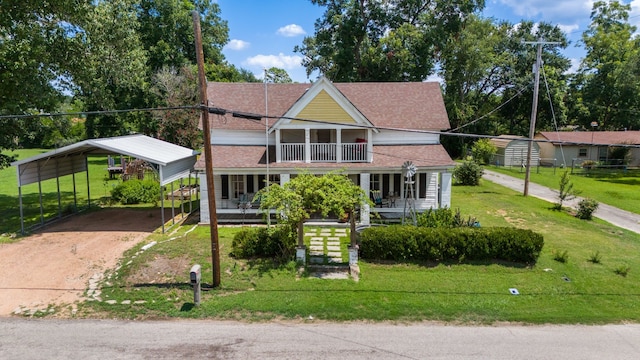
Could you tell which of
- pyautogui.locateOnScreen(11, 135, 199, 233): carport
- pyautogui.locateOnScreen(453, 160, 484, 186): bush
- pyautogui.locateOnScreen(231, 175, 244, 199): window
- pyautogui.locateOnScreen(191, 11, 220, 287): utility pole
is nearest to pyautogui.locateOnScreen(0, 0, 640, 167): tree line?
pyautogui.locateOnScreen(11, 135, 199, 233): carport

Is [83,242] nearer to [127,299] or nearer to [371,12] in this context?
[127,299]

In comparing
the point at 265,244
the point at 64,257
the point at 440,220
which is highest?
the point at 440,220

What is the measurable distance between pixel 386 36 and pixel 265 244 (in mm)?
32693

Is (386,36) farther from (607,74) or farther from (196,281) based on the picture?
(196,281)

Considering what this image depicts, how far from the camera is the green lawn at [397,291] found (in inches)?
410

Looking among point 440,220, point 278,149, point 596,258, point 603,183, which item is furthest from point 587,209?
point 278,149

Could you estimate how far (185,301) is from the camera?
35.8 feet

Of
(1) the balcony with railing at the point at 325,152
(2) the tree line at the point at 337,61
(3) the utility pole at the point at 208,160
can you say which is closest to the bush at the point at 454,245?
(3) the utility pole at the point at 208,160

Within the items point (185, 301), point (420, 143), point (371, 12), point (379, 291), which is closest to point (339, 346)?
point (379, 291)

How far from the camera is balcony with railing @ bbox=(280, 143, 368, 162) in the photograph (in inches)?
776

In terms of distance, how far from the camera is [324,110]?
19609 mm

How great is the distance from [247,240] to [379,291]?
503 cm

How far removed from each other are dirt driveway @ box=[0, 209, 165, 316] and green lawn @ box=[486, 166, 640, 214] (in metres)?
27.8

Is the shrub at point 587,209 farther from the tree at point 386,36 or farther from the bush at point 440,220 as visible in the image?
the tree at point 386,36
